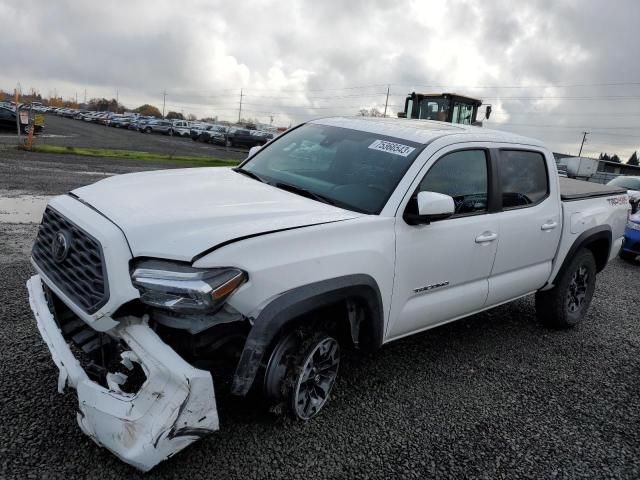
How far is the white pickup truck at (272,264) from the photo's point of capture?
2.44m

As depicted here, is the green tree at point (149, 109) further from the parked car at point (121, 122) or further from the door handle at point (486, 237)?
the door handle at point (486, 237)

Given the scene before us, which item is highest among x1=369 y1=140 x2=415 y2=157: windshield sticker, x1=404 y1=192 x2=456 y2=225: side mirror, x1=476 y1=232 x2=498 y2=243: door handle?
x1=369 y1=140 x2=415 y2=157: windshield sticker

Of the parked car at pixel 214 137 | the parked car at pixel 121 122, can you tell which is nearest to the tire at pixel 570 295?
the parked car at pixel 214 137

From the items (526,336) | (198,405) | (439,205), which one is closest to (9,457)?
(198,405)

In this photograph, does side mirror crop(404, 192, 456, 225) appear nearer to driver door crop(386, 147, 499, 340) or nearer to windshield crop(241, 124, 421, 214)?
driver door crop(386, 147, 499, 340)

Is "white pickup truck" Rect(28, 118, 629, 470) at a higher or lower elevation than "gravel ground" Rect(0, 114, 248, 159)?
higher

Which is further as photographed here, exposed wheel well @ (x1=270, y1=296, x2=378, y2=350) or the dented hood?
exposed wheel well @ (x1=270, y1=296, x2=378, y2=350)

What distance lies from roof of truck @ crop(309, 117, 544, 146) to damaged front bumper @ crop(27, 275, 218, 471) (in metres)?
2.29

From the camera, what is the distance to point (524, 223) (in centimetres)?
434

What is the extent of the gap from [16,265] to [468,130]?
4.63m

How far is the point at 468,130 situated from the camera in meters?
4.27

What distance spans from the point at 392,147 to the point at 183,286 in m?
1.97

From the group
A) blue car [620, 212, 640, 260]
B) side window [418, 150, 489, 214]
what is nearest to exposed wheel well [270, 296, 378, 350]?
side window [418, 150, 489, 214]

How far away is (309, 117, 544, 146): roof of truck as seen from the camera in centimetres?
389
